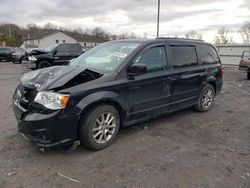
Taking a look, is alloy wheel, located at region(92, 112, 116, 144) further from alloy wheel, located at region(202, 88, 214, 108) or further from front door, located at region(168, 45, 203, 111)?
alloy wheel, located at region(202, 88, 214, 108)

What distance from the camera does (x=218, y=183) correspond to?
270cm

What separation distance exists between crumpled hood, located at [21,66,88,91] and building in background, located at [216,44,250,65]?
2481 cm

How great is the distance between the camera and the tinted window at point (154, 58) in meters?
3.96

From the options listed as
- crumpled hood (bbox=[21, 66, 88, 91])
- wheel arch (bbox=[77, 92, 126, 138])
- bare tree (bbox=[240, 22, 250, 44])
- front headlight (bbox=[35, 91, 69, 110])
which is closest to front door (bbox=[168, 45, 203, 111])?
wheel arch (bbox=[77, 92, 126, 138])

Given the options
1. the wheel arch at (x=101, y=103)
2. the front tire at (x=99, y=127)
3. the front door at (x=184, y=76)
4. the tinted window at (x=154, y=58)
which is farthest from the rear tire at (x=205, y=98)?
the front tire at (x=99, y=127)

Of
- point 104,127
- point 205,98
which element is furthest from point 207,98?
point 104,127

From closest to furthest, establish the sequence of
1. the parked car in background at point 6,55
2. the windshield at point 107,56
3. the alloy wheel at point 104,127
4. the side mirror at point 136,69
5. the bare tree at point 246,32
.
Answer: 1. the alloy wheel at point 104,127
2. the side mirror at point 136,69
3. the windshield at point 107,56
4. the parked car in background at point 6,55
5. the bare tree at point 246,32

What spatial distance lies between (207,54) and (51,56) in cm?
946

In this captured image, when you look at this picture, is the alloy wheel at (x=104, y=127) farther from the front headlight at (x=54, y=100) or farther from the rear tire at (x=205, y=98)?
the rear tire at (x=205, y=98)

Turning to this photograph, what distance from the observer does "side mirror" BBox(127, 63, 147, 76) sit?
3576 millimetres

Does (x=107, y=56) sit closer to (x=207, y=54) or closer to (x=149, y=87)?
(x=149, y=87)

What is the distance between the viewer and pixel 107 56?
4.13 m

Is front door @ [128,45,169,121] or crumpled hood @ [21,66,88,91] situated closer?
crumpled hood @ [21,66,88,91]

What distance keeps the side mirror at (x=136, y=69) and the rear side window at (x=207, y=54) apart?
7.60 feet
